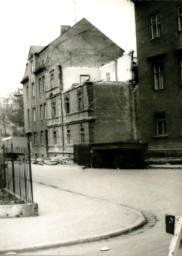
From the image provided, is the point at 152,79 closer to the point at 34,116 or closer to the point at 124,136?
the point at 124,136

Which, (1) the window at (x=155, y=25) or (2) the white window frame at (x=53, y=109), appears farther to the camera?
(2) the white window frame at (x=53, y=109)

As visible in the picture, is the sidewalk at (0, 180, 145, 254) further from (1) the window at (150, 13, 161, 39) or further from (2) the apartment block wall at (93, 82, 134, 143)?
(2) the apartment block wall at (93, 82, 134, 143)

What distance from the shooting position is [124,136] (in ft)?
112

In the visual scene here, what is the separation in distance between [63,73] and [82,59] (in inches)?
98.4

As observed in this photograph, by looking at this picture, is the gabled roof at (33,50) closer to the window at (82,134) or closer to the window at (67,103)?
the window at (67,103)

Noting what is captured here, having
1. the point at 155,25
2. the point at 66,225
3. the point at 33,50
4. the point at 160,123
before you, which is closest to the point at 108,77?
the point at 33,50

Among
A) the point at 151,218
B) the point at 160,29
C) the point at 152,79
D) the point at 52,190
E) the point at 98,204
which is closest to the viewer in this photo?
the point at 151,218

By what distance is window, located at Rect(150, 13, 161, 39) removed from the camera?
2206cm

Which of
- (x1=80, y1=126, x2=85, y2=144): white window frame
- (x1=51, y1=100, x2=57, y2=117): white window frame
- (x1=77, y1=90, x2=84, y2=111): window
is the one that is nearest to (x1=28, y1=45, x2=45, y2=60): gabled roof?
(x1=51, y1=100, x2=57, y2=117): white window frame

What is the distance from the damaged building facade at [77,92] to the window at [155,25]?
34.2 feet

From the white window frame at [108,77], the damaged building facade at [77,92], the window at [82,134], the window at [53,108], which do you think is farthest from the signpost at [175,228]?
the window at [53,108]

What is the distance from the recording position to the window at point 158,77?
73.8 feet

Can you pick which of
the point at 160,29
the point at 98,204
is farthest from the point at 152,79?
the point at 98,204

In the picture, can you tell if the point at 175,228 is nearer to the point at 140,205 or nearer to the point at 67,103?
the point at 140,205
